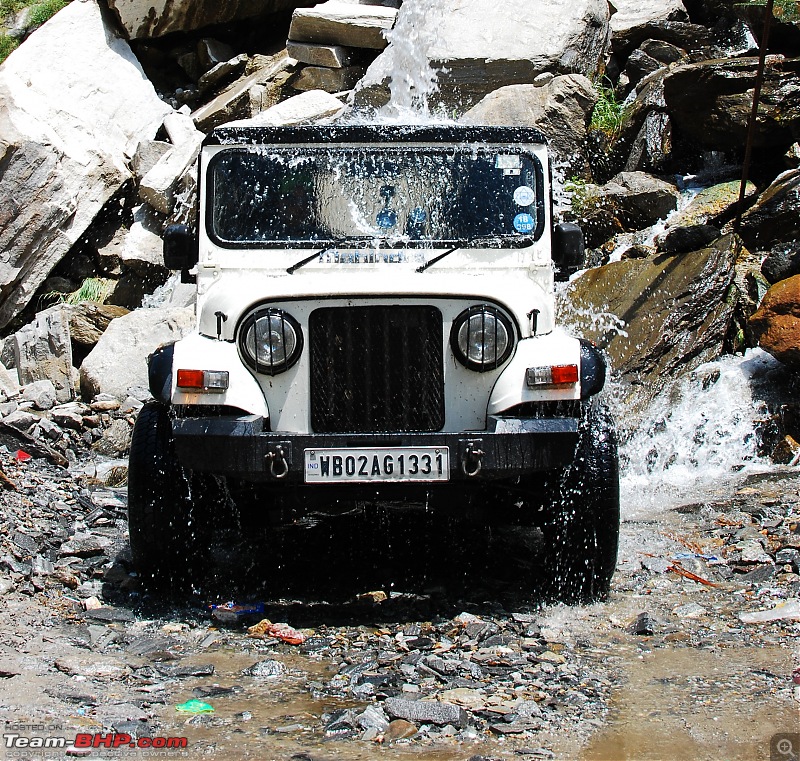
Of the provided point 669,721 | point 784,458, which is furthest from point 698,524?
point 669,721

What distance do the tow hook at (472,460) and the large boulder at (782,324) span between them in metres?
4.39

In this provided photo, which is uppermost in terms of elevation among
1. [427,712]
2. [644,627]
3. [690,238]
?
[690,238]

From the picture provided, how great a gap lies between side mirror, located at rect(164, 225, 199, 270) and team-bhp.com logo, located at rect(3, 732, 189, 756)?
2.58m

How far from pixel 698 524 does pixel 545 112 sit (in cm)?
598

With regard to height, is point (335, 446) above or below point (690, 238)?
above

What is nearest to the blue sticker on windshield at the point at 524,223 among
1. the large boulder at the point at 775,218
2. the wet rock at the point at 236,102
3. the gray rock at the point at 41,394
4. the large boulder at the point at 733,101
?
the large boulder at the point at 775,218

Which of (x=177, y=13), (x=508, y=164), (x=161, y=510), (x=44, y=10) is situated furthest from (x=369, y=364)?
(x=44, y=10)

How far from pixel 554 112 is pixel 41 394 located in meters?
5.78

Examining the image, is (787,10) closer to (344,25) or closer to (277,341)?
(344,25)

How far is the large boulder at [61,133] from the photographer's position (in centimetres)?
1099

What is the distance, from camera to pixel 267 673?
13.6 ft

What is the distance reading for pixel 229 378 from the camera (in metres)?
4.57

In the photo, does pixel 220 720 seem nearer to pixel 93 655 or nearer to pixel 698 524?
pixel 93 655

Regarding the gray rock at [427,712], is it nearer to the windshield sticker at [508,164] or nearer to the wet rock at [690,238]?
the windshield sticker at [508,164]
